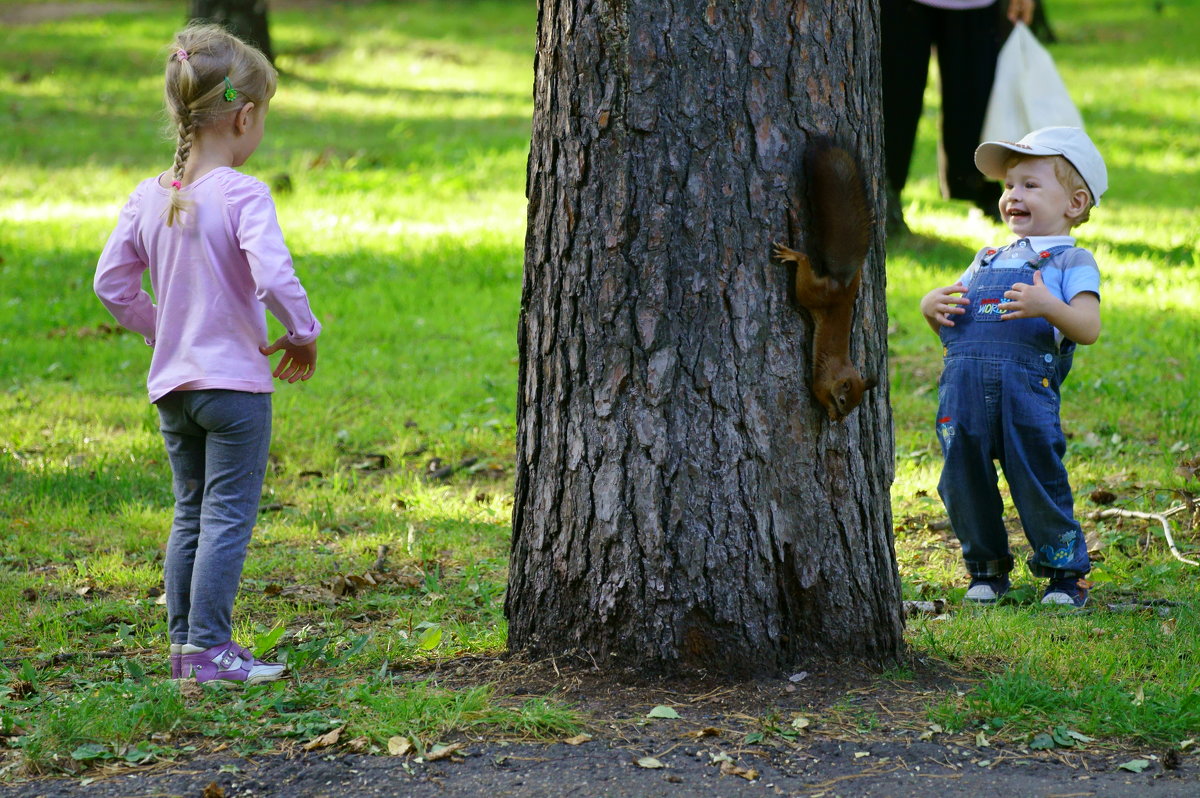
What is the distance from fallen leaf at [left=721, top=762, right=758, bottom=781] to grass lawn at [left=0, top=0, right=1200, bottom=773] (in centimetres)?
39

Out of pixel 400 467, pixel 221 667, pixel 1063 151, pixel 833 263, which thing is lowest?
pixel 400 467

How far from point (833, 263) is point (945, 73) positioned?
5.28m

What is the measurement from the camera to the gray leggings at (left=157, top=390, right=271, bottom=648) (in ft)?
10.6

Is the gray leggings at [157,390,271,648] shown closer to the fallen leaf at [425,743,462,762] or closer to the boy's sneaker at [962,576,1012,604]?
the fallen leaf at [425,743,462,762]

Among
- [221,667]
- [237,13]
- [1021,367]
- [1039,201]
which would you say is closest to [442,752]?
[221,667]

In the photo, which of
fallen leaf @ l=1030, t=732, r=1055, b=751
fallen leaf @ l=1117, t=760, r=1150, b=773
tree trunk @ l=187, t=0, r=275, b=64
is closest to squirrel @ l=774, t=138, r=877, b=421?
fallen leaf @ l=1030, t=732, r=1055, b=751

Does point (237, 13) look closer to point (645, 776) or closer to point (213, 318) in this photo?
point (213, 318)

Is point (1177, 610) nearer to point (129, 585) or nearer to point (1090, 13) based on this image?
point (129, 585)

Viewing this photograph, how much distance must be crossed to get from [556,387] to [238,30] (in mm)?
11487

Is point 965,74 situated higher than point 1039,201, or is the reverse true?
point 965,74

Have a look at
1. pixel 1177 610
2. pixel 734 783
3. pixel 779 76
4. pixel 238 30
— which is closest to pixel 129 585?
pixel 734 783

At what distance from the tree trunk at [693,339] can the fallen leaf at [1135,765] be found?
2.14 ft

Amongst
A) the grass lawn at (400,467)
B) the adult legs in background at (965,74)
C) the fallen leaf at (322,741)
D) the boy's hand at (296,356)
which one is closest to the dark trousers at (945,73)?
the adult legs in background at (965,74)

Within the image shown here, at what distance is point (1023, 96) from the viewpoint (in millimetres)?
7191
